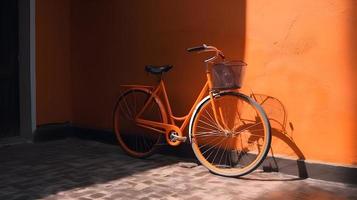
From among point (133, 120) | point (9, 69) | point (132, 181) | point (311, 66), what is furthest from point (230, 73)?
point (9, 69)

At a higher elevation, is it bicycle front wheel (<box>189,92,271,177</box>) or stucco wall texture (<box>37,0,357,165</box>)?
stucco wall texture (<box>37,0,357,165</box>)

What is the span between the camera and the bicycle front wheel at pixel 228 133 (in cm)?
524

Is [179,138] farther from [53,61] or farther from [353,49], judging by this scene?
[53,61]

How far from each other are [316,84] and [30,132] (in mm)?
4219

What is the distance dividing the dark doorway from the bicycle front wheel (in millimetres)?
3038

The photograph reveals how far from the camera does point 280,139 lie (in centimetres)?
522

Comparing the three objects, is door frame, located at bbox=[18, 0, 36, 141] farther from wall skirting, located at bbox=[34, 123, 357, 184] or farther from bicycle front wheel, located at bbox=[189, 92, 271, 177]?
bicycle front wheel, located at bbox=[189, 92, 271, 177]

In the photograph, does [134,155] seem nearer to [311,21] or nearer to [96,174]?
[96,174]

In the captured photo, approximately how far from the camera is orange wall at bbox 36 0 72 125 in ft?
23.1

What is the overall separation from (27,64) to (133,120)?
194 cm

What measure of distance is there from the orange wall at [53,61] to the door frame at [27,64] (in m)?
0.08

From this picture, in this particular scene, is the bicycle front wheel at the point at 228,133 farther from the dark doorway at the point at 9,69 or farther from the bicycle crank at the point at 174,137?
the dark doorway at the point at 9,69

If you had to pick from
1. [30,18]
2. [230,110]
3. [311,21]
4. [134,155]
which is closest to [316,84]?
[311,21]

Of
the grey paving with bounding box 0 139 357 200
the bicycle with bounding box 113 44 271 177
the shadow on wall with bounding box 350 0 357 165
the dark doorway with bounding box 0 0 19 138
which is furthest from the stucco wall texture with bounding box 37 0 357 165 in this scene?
the grey paving with bounding box 0 139 357 200
